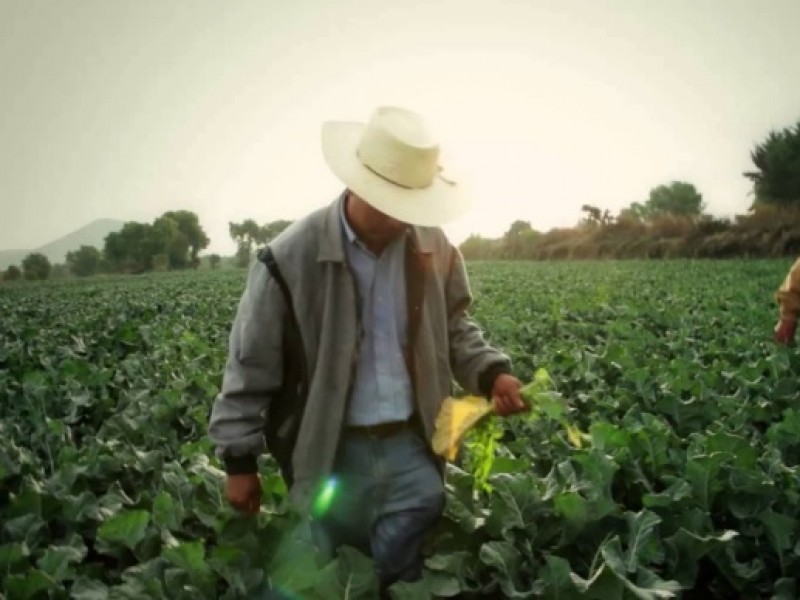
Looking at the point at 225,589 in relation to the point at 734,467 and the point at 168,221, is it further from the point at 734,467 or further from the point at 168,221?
the point at 168,221

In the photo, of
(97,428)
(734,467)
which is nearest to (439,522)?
(734,467)

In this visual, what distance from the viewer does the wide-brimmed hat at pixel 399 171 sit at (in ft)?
6.97

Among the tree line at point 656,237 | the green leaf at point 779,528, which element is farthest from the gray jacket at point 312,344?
the tree line at point 656,237

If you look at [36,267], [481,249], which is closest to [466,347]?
[481,249]

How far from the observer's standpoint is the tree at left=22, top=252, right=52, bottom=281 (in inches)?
3209

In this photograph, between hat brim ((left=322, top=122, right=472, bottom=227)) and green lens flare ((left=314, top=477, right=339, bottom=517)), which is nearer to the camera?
hat brim ((left=322, top=122, right=472, bottom=227))

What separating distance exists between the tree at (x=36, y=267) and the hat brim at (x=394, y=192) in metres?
86.7

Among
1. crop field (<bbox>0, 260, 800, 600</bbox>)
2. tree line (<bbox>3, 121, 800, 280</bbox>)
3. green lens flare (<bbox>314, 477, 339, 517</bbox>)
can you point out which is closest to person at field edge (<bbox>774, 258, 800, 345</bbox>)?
crop field (<bbox>0, 260, 800, 600</bbox>)

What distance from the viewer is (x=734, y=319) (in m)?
8.91

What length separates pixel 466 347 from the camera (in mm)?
2654

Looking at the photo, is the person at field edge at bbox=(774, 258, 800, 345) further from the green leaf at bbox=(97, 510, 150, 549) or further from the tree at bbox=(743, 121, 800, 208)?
the tree at bbox=(743, 121, 800, 208)

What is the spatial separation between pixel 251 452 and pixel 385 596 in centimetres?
74

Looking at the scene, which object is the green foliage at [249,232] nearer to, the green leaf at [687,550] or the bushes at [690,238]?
the bushes at [690,238]

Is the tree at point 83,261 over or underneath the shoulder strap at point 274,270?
over
